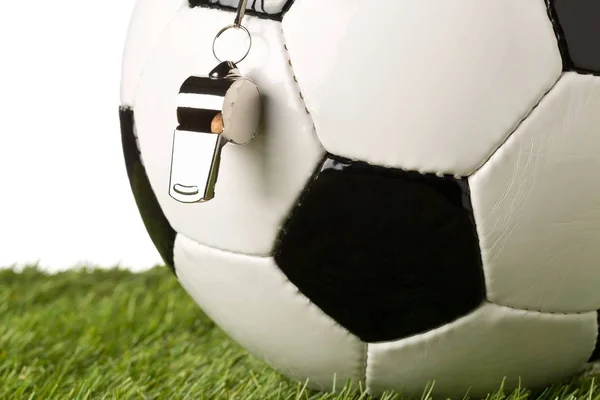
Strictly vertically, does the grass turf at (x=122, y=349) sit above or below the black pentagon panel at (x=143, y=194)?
below

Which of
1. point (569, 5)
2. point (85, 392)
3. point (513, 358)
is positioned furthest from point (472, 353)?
point (85, 392)

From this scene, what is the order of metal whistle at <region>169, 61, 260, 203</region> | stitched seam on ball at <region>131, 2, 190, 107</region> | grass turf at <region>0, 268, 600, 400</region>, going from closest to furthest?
1. metal whistle at <region>169, 61, 260, 203</region>
2. stitched seam on ball at <region>131, 2, 190, 107</region>
3. grass turf at <region>0, 268, 600, 400</region>

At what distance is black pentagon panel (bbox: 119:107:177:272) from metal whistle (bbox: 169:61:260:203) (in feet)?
0.91

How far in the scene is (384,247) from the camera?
1092mm

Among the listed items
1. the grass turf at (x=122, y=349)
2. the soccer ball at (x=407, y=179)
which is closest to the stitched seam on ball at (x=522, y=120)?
the soccer ball at (x=407, y=179)

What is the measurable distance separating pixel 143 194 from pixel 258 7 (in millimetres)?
397

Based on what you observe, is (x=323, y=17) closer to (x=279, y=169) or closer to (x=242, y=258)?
(x=279, y=169)

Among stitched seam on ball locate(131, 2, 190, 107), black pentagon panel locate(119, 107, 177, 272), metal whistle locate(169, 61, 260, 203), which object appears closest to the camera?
metal whistle locate(169, 61, 260, 203)

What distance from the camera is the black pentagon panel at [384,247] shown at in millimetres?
1057

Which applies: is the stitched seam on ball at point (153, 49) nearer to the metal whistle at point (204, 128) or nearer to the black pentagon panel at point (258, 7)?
the black pentagon panel at point (258, 7)

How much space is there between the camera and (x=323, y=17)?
3.45ft

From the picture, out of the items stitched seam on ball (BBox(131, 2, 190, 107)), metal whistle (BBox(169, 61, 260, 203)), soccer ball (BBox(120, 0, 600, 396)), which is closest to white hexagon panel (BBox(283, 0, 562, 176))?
soccer ball (BBox(120, 0, 600, 396))

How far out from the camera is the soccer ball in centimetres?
103

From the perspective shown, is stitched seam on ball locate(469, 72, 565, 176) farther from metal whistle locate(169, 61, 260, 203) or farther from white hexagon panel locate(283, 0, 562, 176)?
metal whistle locate(169, 61, 260, 203)
